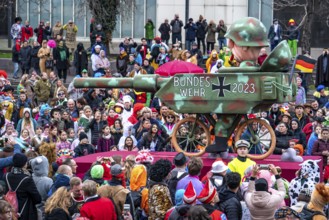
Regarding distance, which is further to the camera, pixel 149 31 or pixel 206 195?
pixel 149 31

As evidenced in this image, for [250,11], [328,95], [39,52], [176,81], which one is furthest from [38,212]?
[250,11]

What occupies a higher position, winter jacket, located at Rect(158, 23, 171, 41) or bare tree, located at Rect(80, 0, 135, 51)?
bare tree, located at Rect(80, 0, 135, 51)

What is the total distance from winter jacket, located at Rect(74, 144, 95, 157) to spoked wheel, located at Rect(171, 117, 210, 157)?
8.99 ft

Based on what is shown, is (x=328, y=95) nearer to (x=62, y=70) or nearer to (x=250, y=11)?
(x=62, y=70)

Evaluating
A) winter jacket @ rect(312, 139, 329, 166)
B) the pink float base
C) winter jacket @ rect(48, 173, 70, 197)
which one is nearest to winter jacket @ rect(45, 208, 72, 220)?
winter jacket @ rect(48, 173, 70, 197)

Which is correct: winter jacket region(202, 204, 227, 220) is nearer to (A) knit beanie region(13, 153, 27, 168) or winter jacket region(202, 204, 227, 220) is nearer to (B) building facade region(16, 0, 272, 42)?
(A) knit beanie region(13, 153, 27, 168)

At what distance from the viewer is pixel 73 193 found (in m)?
15.3

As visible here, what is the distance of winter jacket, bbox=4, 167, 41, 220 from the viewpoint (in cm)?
1609

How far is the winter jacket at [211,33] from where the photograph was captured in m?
40.6

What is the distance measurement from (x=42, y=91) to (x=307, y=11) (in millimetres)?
11366

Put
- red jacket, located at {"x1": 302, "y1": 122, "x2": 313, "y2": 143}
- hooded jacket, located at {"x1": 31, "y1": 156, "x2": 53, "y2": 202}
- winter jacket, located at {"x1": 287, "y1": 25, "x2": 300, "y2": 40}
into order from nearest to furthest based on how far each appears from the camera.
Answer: hooded jacket, located at {"x1": 31, "y1": 156, "x2": 53, "y2": 202} → red jacket, located at {"x1": 302, "y1": 122, "x2": 313, "y2": 143} → winter jacket, located at {"x1": 287, "y1": 25, "x2": 300, "y2": 40}

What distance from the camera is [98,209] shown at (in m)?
14.7

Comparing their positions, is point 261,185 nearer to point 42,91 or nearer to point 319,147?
point 319,147

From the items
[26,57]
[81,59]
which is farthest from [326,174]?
[26,57]
